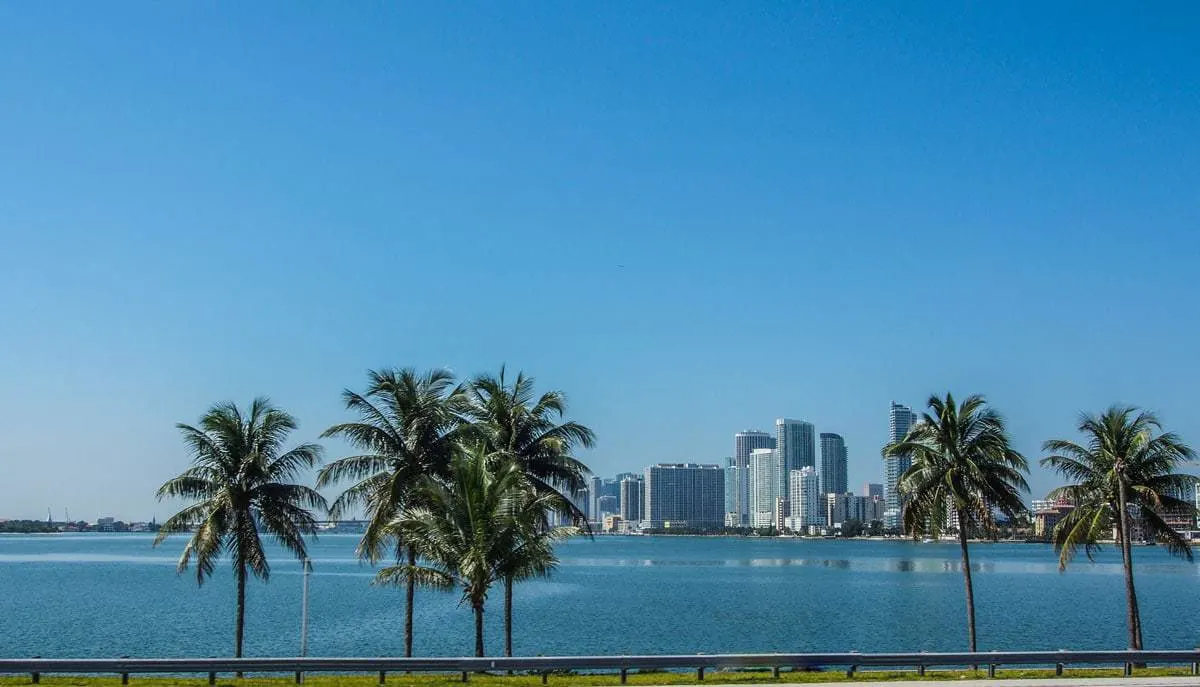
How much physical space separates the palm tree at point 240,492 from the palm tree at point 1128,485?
27861 mm

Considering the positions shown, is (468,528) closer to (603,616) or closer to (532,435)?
(532,435)

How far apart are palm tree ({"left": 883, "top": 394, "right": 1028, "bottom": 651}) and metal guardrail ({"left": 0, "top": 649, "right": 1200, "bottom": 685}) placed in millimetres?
7981

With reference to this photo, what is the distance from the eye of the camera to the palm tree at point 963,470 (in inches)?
1580

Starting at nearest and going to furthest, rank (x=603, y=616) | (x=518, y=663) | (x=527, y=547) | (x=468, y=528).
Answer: (x=518, y=663), (x=468, y=528), (x=527, y=547), (x=603, y=616)

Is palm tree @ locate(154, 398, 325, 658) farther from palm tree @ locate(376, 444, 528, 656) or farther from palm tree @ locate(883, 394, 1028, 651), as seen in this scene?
palm tree @ locate(883, 394, 1028, 651)

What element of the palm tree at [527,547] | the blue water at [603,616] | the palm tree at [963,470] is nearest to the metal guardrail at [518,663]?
the palm tree at [527,547]

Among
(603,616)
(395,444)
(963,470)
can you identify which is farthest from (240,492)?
(603,616)

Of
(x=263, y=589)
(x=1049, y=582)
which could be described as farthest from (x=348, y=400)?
(x=1049, y=582)

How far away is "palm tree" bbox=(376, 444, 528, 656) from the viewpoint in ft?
112

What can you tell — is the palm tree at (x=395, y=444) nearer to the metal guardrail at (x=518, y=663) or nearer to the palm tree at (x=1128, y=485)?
the metal guardrail at (x=518, y=663)

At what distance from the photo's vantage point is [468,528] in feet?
113

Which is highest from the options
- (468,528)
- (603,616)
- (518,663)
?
(468,528)

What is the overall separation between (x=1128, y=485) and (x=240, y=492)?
31.6m

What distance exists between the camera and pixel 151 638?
64.8 metres
